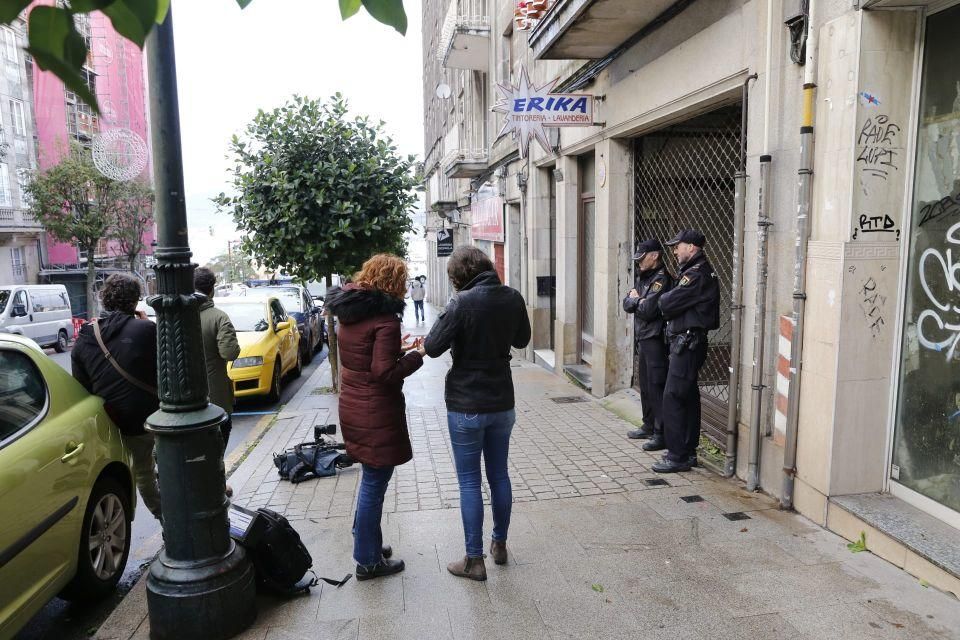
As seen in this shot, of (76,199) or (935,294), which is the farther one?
(76,199)

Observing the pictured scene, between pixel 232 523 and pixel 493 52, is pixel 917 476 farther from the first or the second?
pixel 493 52

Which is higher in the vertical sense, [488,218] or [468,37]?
[468,37]

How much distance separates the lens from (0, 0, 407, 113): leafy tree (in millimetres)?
1240

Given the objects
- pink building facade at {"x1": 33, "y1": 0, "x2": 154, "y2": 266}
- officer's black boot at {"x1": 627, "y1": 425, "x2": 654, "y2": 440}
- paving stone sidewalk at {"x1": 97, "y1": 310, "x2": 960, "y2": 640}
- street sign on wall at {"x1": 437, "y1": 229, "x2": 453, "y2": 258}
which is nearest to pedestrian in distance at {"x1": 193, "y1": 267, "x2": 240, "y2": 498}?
paving stone sidewalk at {"x1": 97, "y1": 310, "x2": 960, "y2": 640}

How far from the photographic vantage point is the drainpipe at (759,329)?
15.9 ft

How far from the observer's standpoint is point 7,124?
34.5 m

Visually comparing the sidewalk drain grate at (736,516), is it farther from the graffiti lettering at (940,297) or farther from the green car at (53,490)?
the green car at (53,490)

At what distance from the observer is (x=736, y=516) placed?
462 cm

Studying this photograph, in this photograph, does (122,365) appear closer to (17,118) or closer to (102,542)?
(102,542)

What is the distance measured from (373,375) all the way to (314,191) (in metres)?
6.27

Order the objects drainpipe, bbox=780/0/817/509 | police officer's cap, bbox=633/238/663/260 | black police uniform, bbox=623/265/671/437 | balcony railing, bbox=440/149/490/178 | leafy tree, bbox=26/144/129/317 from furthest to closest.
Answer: leafy tree, bbox=26/144/129/317 < balcony railing, bbox=440/149/490/178 < police officer's cap, bbox=633/238/663/260 < black police uniform, bbox=623/265/671/437 < drainpipe, bbox=780/0/817/509

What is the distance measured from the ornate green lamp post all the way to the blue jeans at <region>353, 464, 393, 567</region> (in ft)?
2.22

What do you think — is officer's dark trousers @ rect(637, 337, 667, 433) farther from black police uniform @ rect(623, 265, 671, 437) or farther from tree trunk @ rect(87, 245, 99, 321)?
tree trunk @ rect(87, 245, 99, 321)

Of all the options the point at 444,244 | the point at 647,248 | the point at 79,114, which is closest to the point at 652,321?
the point at 647,248
